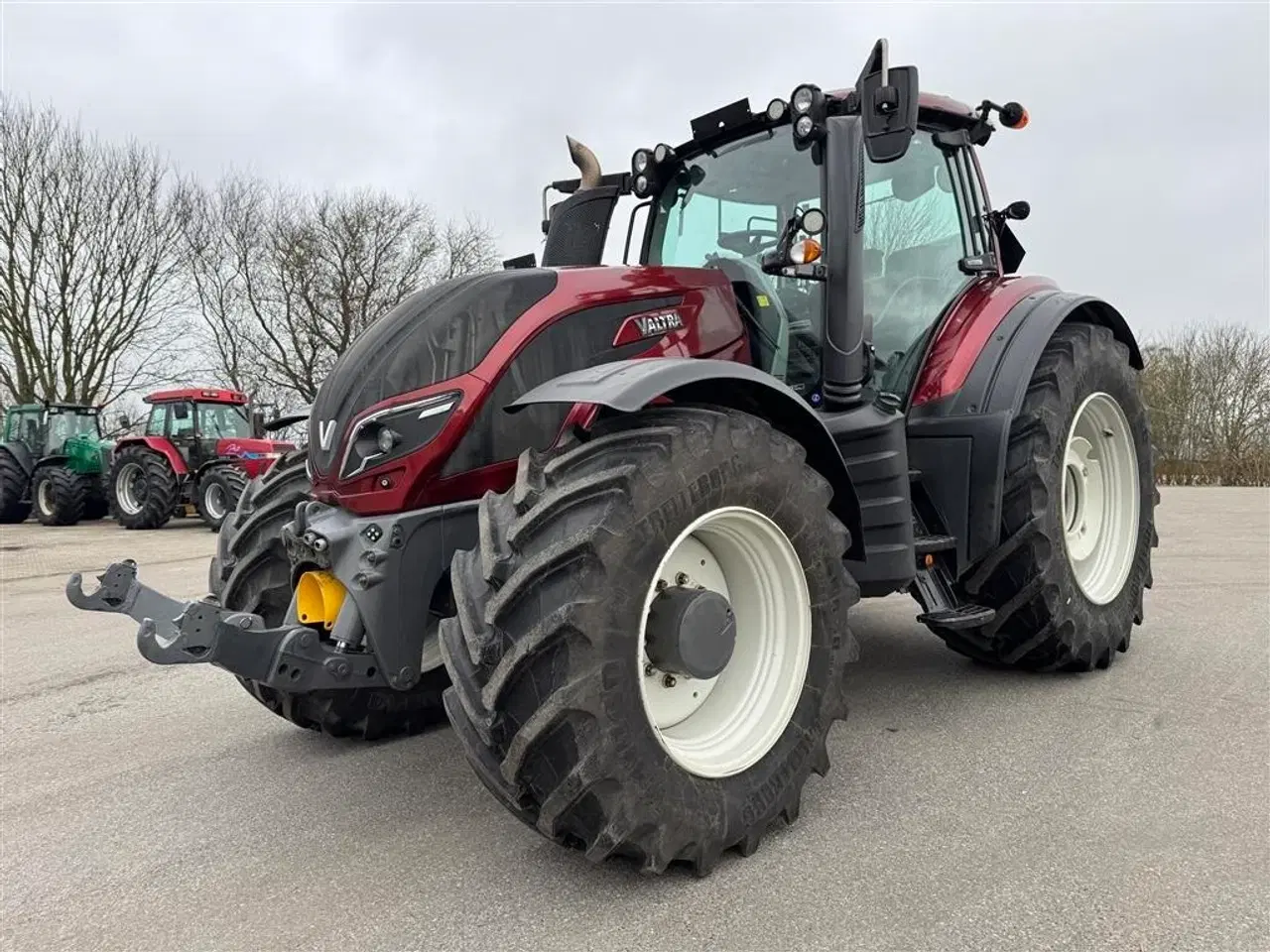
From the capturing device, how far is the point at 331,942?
77.1 inches

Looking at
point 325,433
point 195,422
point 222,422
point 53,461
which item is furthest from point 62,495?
point 325,433

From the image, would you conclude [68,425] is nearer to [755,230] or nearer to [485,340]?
[755,230]

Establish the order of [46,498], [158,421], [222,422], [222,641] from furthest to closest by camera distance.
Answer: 1. [46,498]
2. [222,422]
3. [158,421]
4. [222,641]

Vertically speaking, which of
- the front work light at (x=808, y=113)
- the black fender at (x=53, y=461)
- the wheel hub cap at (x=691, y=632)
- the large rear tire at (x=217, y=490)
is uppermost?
the front work light at (x=808, y=113)

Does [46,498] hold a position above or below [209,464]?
below

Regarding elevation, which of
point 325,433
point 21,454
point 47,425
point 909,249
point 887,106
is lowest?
point 21,454

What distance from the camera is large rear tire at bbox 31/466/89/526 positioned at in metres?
16.2

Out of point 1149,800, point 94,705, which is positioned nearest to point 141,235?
point 94,705

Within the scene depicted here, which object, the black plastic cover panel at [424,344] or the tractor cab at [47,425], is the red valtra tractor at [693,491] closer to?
the black plastic cover panel at [424,344]

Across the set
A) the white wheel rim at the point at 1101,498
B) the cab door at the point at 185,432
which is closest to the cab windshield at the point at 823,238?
the white wheel rim at the point at 1101,498

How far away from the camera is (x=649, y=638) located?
2295 mm

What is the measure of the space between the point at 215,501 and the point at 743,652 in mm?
13278

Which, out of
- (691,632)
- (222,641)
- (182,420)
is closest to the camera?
(222,641)

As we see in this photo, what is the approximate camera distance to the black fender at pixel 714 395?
212cm
